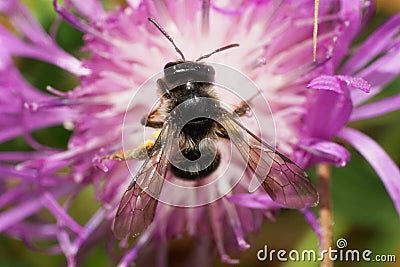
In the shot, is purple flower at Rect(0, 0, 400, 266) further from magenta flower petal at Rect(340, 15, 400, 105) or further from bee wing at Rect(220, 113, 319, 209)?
bee wing at Rect(220, 113, 319, 209)

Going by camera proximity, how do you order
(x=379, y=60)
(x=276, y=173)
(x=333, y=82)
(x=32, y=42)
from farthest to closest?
1. (x=32, y=42)
2. (x=379, y=60)
3. (x=333, y=82)
4. (x=276, y=173)

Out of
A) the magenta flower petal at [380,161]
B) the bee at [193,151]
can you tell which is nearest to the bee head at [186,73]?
the bee at [193,151]

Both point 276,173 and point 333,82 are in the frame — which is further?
point 333,82

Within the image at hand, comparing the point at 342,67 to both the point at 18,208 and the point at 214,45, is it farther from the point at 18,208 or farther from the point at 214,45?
the point at 18,208

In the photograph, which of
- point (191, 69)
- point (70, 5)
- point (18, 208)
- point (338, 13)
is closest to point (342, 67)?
point (338, 13)

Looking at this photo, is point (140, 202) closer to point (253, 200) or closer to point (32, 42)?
point (253, 200)

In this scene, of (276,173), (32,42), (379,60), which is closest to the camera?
(276,173)

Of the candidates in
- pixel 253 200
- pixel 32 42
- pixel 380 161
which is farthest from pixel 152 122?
pixel 32 42

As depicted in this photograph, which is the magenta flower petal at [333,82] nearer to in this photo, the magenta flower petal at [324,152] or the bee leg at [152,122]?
the magenta flower petal at [324,152]
